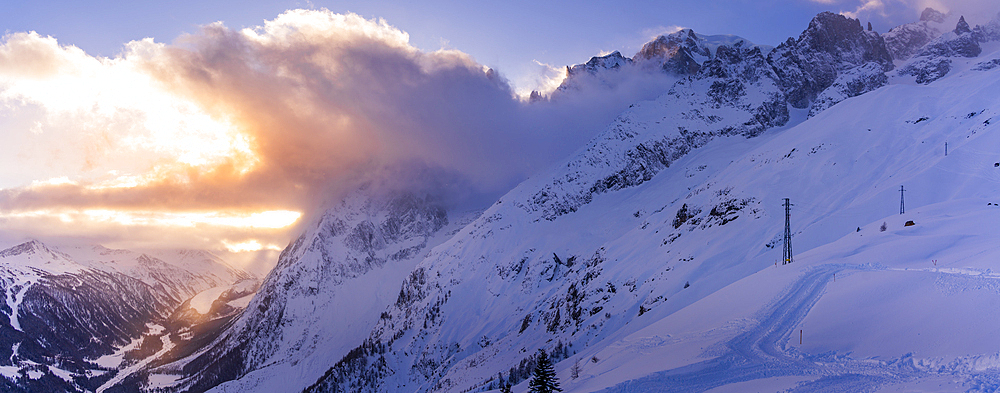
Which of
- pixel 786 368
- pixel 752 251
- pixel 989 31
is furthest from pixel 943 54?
pixel 786 368

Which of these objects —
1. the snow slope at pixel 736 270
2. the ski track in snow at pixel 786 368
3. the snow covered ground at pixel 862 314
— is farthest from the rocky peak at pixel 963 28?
the ski track in snow at pixel 786 368

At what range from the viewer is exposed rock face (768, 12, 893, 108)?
185 metres

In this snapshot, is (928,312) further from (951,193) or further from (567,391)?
(951,193)

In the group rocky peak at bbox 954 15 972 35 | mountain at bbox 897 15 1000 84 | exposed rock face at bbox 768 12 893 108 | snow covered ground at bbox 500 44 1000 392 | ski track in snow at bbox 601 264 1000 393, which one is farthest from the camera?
exposed rock face at bbox 768 12 893 108

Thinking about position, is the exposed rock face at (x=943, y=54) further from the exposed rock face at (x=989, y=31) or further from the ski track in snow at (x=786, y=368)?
the ski track in snow at (x=786, y=368)

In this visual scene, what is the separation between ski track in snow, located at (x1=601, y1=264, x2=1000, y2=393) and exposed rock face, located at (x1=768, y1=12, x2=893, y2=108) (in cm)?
16864

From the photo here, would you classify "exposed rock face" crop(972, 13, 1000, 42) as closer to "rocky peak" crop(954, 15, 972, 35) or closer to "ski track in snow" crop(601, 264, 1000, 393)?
"rocky peak" crop(954, 15, 972, 35)

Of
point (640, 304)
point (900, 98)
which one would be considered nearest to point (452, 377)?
point (640, 304)

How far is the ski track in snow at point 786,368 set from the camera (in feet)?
74.2

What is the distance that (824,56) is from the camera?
193875 millimetres

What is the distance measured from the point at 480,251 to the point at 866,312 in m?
140

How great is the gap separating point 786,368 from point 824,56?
202m

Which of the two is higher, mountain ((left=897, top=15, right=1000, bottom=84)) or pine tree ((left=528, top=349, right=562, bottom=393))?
mountain ((left=897, top=15, right=1000, bottom=84))

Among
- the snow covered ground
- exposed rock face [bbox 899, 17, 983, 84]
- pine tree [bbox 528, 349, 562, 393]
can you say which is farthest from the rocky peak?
pine tree [bbox 528, 349, 562, 393]
